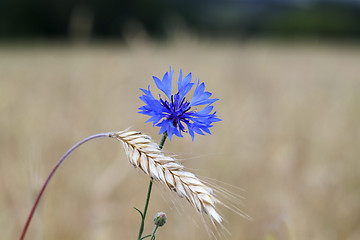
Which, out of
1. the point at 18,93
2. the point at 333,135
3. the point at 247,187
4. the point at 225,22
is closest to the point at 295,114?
the point at 333,135

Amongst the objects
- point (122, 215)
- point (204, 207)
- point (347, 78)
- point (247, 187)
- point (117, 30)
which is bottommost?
point (122, 215)

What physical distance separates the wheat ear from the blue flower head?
44 mm

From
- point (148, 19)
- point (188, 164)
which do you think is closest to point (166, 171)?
point (188, 164)

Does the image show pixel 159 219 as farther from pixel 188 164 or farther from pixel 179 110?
pixel 188 164

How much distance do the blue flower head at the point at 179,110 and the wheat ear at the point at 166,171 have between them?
0.04 meters

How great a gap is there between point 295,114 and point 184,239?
2.00 meters

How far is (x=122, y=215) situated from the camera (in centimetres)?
185

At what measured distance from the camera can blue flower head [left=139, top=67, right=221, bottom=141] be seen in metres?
0.62

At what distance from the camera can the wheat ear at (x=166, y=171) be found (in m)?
0.54

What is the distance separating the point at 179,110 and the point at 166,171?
0.14m

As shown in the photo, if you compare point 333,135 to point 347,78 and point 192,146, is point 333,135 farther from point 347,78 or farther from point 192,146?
point 347,78

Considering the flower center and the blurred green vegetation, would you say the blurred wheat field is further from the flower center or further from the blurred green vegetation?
the blurred green vegetation

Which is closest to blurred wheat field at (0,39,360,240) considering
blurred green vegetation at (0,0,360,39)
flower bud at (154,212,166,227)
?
flower bud at (154,212,166,227)

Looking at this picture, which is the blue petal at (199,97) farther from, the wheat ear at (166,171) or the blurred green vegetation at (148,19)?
the blurred green vegetation at (148,19)
